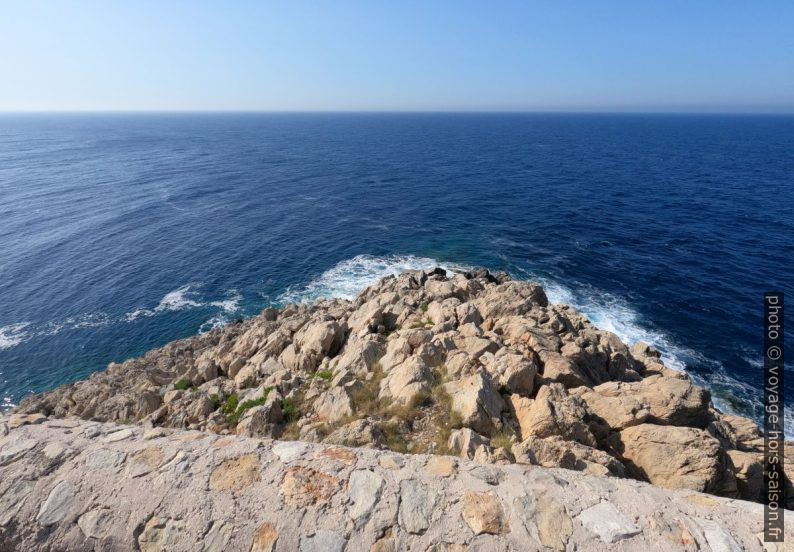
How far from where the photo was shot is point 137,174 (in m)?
100

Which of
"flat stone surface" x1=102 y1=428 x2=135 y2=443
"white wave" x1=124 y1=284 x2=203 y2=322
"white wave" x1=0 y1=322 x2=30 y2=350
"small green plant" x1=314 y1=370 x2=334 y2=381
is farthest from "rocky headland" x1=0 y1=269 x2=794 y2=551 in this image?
"white wave" x1=0 y1=322 x2=30 y2=350

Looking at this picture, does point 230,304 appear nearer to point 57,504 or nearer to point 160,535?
point 57,504

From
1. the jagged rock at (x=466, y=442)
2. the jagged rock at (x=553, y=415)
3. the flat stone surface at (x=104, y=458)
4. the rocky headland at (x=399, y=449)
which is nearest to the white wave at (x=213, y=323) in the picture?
the rocky headland at (x=399, y=449)

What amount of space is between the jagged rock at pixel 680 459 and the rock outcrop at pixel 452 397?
0.12 feet

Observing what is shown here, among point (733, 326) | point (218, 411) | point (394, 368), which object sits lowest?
point (733, 326)

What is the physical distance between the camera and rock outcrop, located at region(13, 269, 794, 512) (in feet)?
41.7

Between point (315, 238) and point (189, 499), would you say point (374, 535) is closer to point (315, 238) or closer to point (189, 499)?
point (189, 499)

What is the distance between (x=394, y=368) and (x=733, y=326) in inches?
1555

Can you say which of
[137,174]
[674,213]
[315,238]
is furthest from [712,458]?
[137,174]

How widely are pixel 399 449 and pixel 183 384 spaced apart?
19826mm

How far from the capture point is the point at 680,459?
1272cm

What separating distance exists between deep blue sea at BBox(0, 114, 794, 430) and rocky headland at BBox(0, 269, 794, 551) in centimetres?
1555

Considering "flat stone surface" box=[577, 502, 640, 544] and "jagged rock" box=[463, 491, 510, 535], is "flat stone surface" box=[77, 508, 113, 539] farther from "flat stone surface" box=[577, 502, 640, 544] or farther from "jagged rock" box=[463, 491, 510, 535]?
"flat stone surface" box=[577, 502, 640, 544]

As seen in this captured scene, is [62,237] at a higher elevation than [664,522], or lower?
lower
